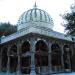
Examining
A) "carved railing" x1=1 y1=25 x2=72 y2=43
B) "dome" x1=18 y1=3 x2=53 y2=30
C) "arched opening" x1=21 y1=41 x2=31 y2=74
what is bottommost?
"arched opening" x1=21 y1=41 x2=31 y2=74

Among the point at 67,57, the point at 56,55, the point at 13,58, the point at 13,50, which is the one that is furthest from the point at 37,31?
the point at 13,58

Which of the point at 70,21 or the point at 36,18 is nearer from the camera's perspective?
the point at 70,21

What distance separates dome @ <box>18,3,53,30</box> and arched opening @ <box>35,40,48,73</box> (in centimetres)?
486

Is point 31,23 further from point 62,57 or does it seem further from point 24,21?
point 62,57

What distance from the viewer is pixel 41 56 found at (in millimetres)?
26172

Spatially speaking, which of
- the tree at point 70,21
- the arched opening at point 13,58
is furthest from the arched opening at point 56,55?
the tree at point 70,21

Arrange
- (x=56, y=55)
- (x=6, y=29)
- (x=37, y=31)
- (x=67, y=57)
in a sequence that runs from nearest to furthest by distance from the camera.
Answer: (x=37, y=31), (x=56, y=55), (x=67, y=57), (x=6, y=29)

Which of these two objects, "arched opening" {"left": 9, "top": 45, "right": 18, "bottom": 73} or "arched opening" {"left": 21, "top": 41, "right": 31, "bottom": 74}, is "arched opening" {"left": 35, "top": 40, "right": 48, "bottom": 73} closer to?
"arched opening" {"left": 21, "top": 41, "right": 31, "bottom": 74}

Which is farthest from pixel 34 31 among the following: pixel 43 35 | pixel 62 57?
pixel 62 57

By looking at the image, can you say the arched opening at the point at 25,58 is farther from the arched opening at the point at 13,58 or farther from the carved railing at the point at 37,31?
the carved railing at the point at 37,31

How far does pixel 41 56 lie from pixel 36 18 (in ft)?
22.9

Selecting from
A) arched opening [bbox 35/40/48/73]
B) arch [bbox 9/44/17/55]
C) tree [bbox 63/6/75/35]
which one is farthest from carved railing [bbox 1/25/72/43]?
tree [bbox 63/6/75/35]

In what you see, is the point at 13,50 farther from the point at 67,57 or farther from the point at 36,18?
the point at 67,57

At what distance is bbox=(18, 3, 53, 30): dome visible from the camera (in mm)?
30406
